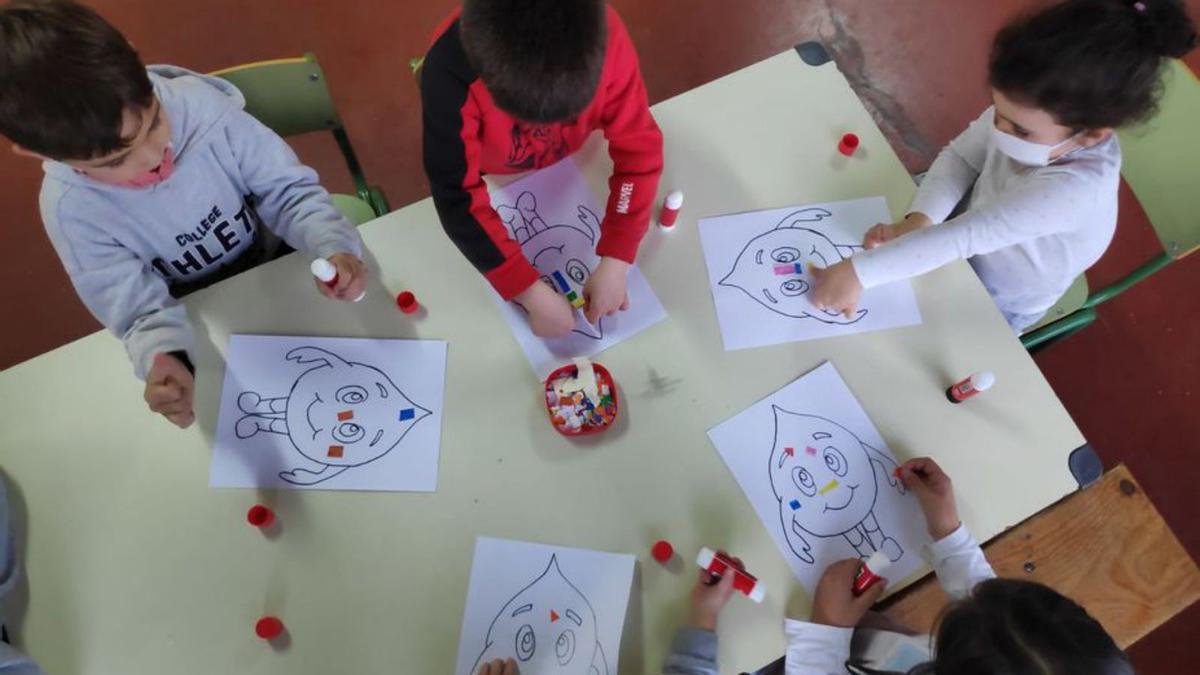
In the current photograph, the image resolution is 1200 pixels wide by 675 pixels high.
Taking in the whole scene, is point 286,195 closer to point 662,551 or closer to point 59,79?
point 59,79

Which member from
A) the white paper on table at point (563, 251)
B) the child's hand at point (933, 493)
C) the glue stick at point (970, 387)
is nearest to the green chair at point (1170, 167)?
the glue stick at point (970, 387)

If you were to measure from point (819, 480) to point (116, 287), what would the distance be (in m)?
0.93

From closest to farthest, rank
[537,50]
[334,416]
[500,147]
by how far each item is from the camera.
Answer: [537,50] < [334,416] < [500,147]

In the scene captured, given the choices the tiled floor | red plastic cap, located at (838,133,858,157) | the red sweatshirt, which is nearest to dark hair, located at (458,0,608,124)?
the red sweatshirt

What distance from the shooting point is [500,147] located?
39.7 inches

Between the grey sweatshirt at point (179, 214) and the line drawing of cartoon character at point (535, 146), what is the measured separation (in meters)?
0.25

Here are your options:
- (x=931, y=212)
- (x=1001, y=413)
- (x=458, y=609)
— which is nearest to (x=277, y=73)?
(x=458, y=609)

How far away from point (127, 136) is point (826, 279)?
0.86 metres

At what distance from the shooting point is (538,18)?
68 cm

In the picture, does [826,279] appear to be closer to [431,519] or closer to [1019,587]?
[1019,587]

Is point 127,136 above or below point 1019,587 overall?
above

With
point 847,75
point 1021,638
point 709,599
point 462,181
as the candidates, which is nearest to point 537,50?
point 462,181

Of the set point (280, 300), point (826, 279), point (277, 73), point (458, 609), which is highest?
point (277, 73)

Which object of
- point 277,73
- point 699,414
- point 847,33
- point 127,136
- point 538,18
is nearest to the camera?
point 538,18
